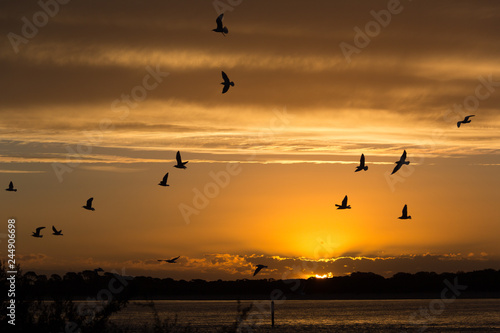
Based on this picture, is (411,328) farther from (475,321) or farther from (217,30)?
(217,30)

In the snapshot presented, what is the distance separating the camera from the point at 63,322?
27.5 metres

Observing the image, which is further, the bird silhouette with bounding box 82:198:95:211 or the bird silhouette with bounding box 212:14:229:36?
the bird silhouette with bounding box 82:198:95:211

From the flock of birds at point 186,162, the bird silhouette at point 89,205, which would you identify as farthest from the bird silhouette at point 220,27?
the bird silhouette at point 89,205

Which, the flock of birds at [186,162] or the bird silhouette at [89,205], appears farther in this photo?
the bird silhouette at [89,205]

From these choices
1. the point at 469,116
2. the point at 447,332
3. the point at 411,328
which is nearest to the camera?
the point at 469,116

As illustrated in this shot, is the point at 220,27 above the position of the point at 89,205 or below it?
above

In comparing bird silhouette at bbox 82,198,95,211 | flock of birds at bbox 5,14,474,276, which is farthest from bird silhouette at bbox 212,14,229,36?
bird silhouette at bbox 82,198,95,211

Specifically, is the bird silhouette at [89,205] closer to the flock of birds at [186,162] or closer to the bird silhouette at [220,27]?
the flock of birds at [186,162]

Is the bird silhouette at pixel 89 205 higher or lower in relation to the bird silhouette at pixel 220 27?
lower

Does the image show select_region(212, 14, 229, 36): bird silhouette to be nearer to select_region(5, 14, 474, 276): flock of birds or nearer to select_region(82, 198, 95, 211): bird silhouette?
select_region(5, 14, 474, 276): flock of birds

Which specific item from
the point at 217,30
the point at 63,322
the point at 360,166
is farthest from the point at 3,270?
the point at 360,166

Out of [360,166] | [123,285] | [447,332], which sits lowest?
[447,332]

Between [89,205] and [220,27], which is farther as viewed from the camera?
[89,205]

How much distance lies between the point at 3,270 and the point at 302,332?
2244 inches
